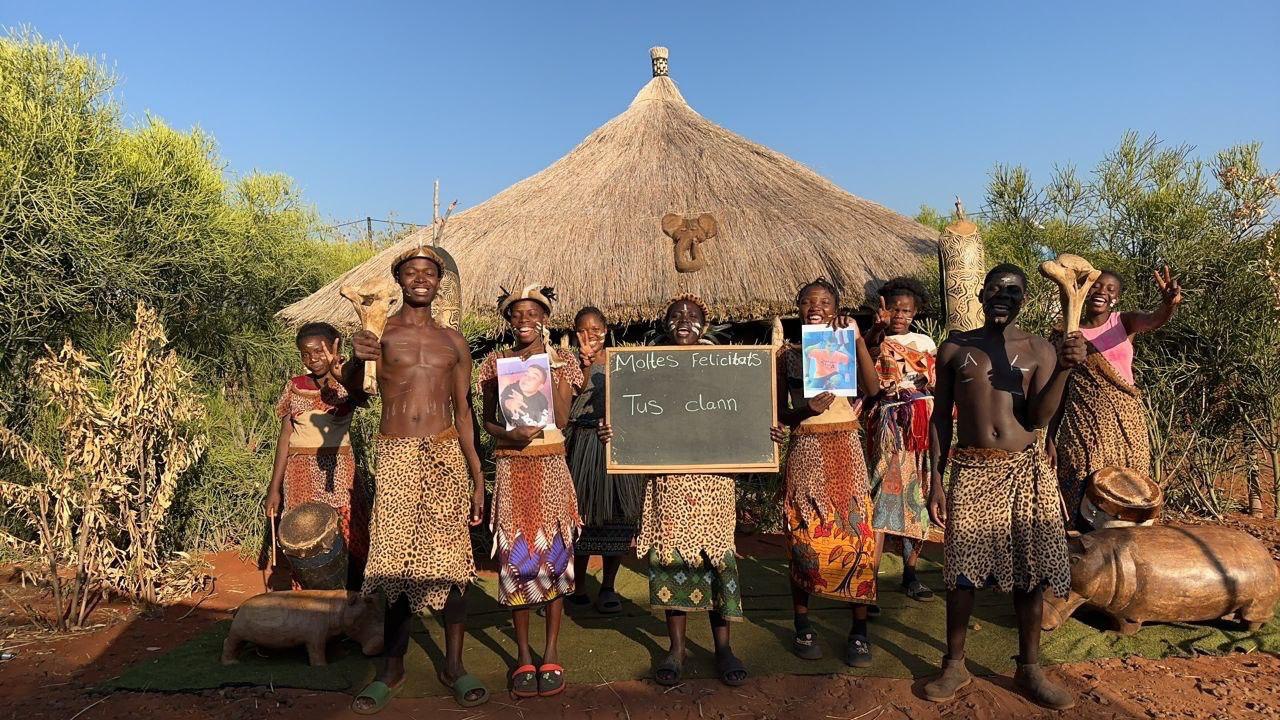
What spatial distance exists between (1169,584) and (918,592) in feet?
4.10

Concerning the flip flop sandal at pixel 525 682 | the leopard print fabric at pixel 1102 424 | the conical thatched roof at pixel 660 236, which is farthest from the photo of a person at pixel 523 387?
the conical thatched roof at pixel 660 236

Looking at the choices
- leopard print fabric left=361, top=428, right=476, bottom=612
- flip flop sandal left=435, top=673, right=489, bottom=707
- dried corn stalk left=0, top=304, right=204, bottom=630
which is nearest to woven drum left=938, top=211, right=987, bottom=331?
leopard print fabric left=361, top=428, right=476, bottom=612

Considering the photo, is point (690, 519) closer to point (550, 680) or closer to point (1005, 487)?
point (550, 680)

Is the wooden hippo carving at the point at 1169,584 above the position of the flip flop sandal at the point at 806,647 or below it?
above

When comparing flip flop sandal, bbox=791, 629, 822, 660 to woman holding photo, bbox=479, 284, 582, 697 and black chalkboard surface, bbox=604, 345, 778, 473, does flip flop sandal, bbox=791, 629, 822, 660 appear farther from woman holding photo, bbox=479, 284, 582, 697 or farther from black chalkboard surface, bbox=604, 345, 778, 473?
woman holding photo, bbox=479, 284, 582, 697

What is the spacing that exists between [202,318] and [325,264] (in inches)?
154

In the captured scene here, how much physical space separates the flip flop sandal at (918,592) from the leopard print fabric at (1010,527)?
1439 millimetres

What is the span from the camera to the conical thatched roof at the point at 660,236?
323 inches

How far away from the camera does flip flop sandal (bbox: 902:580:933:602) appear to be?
15.0 feet

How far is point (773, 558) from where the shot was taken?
585 cm

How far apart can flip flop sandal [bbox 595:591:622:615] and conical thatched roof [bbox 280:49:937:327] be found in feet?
13.2

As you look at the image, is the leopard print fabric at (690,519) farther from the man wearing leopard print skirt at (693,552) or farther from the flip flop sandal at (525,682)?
the flip flop sandal at (525,682)

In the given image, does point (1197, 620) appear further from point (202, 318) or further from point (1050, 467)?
point (202, 318)

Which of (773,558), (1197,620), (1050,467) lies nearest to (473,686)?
(1050,467)
